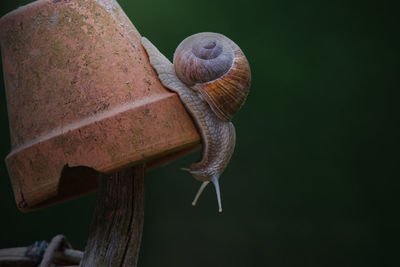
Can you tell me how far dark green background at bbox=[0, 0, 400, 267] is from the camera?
1.58 metres

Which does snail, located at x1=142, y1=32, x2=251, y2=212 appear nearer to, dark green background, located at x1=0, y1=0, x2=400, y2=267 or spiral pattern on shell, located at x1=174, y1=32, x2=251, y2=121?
spiral pattern on shell, located at x1=174, y1=32, x2=251, y2=121

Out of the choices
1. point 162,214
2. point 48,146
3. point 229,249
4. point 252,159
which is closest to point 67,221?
point 162,214

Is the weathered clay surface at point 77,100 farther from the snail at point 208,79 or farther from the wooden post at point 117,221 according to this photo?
the wooden post at point 117,221

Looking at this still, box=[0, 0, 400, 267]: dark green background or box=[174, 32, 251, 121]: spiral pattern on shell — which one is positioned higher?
box=[174, 32, 251, 121]: spiral pattern on shell

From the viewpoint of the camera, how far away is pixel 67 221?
1.67 meters

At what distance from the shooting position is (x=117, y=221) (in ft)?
3.04

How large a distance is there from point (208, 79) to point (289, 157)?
0.93 meters

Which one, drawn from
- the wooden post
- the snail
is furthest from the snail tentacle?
the wooden post

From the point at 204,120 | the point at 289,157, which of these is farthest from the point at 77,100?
the point at 289,157

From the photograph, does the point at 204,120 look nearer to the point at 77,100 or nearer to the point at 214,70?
the point at 214,70

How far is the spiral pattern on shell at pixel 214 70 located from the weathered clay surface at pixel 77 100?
2.6 inches

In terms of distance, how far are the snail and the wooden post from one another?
0.23 meters

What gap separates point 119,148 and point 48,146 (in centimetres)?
15

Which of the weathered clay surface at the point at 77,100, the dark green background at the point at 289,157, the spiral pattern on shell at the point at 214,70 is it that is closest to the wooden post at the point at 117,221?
the weathered clay surface at the point at 77,100
